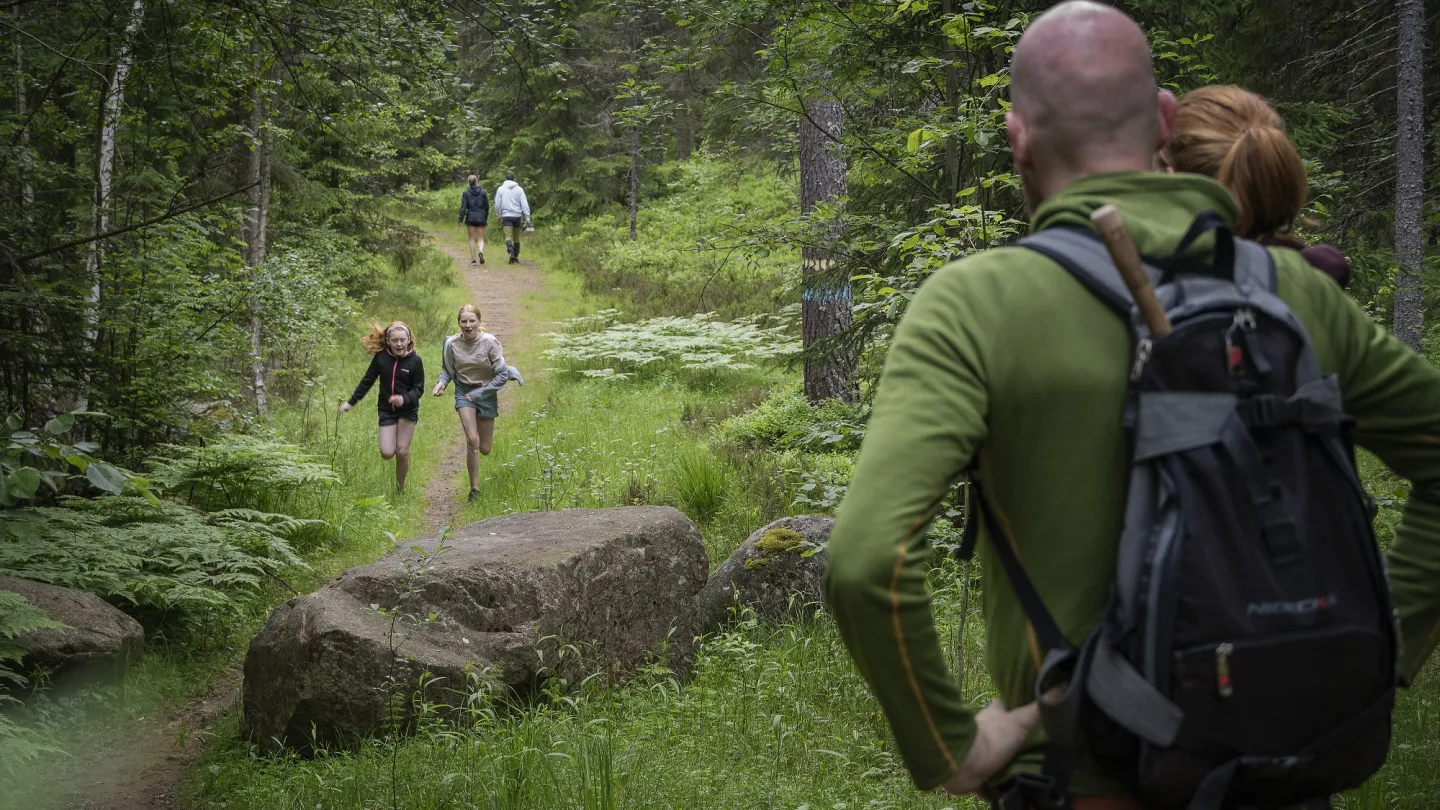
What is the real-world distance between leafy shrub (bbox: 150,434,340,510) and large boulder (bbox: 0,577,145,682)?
2516 millimetres

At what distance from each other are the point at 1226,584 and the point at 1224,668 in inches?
4.7

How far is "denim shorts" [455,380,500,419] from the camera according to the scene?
503 inches

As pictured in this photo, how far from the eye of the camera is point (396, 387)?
1245 centimetres

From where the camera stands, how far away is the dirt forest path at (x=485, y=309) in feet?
42.6

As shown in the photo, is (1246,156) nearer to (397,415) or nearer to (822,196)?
(397,415)

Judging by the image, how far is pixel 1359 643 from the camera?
1.68 meters

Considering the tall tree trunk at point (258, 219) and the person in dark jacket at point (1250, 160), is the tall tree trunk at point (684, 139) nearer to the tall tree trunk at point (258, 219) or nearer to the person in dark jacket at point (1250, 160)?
the tall tree trunk at point (258, 219)

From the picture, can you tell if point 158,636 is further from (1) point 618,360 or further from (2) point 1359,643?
(1) point 618,360

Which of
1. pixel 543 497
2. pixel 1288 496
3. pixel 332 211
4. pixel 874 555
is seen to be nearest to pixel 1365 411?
pixel 1288 496

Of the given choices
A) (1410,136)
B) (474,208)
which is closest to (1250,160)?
(1410,136)

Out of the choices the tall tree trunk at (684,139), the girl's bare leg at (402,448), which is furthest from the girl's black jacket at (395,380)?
the tall tree trunk at (684,139)

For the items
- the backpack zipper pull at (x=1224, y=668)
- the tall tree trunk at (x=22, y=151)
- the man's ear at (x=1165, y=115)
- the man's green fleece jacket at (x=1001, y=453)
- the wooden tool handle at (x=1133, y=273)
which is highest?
the tall tree trunk at (x=22, y=151)

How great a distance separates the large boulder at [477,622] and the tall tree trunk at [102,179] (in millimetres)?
3446

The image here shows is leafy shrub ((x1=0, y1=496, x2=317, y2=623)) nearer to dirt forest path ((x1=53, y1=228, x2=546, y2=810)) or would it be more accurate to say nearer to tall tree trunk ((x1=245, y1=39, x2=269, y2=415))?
dirt forest path ((x1=53, y1=228, x2=546, y2=810))
